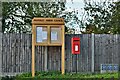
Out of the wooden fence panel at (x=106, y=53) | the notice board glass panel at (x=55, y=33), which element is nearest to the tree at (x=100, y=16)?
the wooden fence panel at (x=106, y=53)

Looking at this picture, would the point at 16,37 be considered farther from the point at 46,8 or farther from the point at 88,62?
the point at 88,62

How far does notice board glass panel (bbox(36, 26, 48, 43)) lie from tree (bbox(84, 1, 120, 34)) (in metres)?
2.41

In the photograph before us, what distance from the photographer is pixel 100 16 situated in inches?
430

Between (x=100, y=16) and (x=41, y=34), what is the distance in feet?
9.69

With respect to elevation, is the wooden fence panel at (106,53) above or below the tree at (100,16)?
below

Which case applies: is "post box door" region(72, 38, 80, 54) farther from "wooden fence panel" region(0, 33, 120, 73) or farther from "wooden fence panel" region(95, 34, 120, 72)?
"wooden fence panel" region(95, 34, 120, 72)

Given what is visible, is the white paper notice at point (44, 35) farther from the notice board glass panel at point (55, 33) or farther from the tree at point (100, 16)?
the tree at point (100, 16)

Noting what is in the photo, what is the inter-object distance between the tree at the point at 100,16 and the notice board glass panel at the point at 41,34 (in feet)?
7.92

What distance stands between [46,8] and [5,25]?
1.12 meters

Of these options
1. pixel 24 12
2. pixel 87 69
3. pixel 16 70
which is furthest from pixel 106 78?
pixel 24 12

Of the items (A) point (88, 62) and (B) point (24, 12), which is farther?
(B) point (24, 12)

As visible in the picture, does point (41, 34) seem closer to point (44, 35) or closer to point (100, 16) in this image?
point (44, 35)

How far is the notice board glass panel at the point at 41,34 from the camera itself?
8.43 meters

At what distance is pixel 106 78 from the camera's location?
731cm
